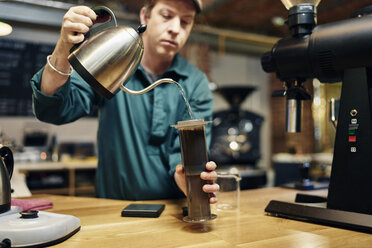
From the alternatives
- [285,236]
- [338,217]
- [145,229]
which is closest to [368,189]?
[338,217]

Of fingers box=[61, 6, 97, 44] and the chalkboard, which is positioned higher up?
the chalkboard

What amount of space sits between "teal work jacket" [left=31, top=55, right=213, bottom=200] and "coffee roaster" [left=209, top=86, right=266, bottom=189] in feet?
9.31

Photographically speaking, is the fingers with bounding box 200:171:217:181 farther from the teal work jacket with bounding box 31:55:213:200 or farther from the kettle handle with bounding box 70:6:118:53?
the teal work jacket with bounding box 31:55:213:200

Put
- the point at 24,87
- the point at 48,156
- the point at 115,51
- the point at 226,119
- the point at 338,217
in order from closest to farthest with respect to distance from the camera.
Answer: the point at 115,51 → the point at 338,217 → the point at 48,156 → the point at 24,87 → the point at 226,119

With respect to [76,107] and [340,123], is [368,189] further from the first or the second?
[76,107]

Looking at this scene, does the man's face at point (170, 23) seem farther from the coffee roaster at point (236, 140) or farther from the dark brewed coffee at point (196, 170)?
the coffee roaster at point (236, 140)

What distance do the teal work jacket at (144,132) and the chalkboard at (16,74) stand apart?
3224mm

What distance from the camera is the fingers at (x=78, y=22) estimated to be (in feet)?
2.64

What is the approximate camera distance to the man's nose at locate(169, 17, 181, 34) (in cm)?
124

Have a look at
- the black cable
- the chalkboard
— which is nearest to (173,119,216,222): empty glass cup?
the black cable

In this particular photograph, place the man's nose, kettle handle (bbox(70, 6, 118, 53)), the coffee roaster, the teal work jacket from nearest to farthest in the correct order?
kettle handle (bbox(70, 6, 118, 53)) < the man's nose < the teal work jacket < the coffee roaster

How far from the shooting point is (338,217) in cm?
87

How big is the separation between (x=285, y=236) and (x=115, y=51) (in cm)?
59

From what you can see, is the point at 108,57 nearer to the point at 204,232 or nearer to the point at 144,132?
the point at 204,232
